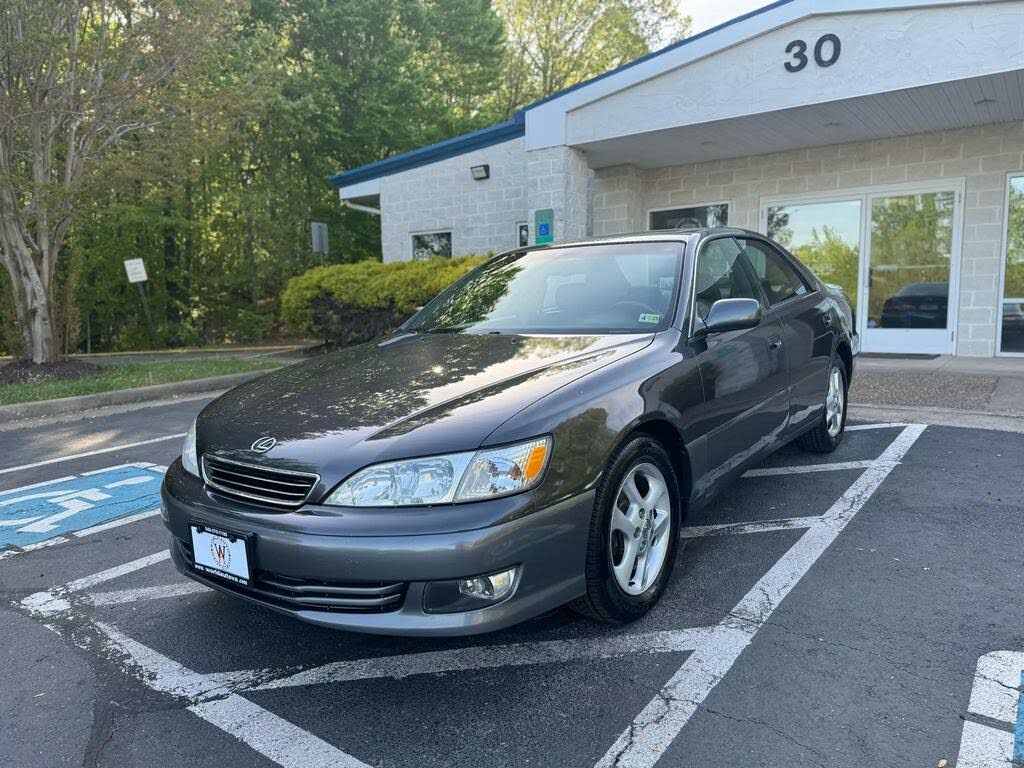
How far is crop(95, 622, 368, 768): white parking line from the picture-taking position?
213 cm

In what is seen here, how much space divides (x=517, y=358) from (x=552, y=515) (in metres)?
0.88

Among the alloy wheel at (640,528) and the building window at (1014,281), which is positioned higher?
the building window at (1014,281)

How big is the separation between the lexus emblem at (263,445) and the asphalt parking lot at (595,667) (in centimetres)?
80

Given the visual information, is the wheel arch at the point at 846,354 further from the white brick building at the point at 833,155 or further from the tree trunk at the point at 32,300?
the tree trunk at the point at 32,300

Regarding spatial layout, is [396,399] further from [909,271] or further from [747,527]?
[909,271]

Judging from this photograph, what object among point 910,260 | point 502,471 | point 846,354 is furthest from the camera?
point 910,260

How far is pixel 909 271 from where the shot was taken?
1024 centimetres

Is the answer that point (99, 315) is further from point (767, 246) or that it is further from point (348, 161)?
point (767, 246)

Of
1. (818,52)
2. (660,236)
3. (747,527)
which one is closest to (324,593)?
(747,527)

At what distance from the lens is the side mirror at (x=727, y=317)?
3264mm

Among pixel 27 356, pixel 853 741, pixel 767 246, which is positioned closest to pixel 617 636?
pixel 853 741

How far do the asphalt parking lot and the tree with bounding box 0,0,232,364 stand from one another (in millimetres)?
7792

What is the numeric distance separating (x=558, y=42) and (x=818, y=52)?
22.8 meters

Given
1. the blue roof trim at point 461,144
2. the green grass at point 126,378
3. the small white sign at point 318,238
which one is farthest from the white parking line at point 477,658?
the small white sign at point 318,238
